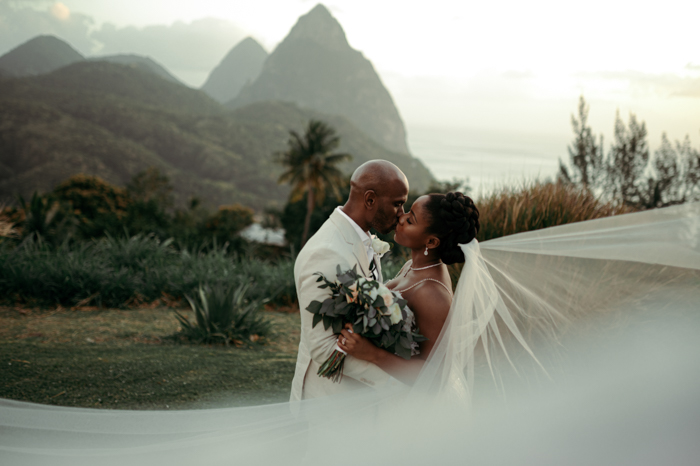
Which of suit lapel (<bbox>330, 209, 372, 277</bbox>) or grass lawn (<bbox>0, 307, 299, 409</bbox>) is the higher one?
suit lapel (<bbox>330, 209, 372, 277</bbox>)

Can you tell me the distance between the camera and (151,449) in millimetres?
2631

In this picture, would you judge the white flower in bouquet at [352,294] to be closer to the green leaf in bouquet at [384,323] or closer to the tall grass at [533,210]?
the green leaf in bouquet at [384,323]

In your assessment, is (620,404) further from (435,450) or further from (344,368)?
(344,368)

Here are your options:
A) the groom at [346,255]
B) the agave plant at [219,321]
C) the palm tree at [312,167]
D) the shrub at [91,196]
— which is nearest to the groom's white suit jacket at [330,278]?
the groom at [346,255]

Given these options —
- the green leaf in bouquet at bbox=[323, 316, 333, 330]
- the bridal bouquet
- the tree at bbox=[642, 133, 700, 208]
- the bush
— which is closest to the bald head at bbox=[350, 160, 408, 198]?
the bridal bouquet

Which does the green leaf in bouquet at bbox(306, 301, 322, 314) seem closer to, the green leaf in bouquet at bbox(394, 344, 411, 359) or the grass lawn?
the green leaf in bouquet at bbox(394, 344, 411, 359)

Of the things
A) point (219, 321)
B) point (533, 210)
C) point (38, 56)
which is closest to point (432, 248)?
point (533, 210)

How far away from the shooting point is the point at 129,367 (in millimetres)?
5531

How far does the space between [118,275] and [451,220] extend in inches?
351

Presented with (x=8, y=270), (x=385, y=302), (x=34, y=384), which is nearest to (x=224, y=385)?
(x=34, y=384)

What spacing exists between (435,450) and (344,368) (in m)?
0.61

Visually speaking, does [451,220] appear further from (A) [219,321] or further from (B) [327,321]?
(A) [219,321]

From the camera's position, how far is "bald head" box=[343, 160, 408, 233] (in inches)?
102

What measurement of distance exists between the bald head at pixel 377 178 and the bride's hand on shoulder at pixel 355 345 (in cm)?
74
